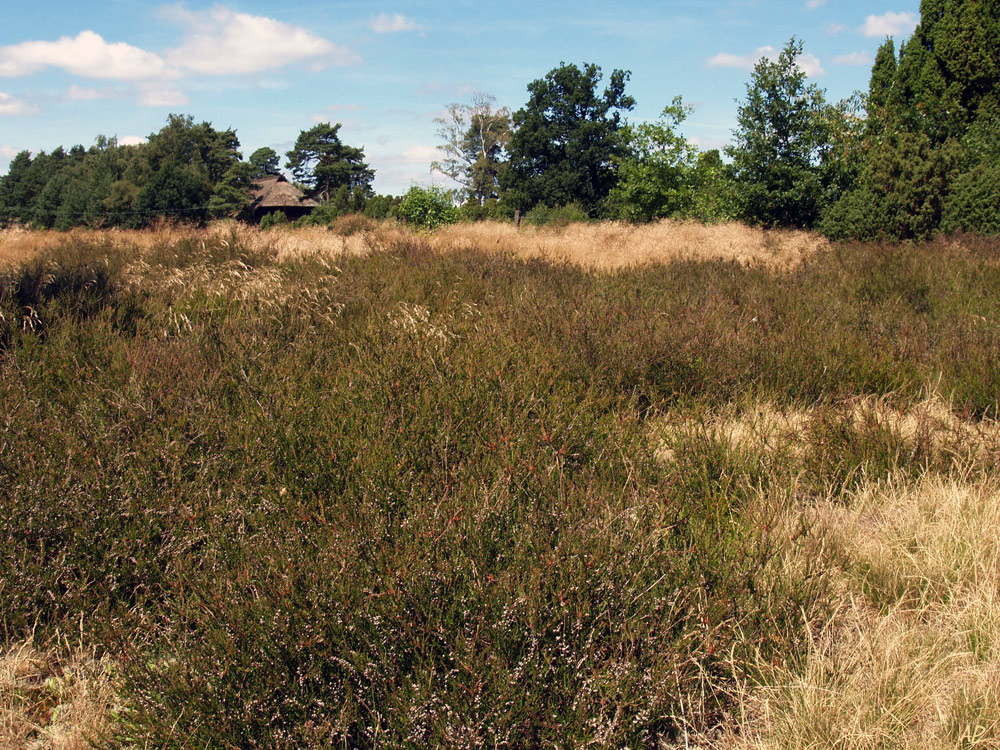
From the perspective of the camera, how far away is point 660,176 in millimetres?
30188

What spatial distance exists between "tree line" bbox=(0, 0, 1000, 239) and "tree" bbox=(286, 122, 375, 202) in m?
7.90

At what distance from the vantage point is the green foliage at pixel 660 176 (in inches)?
1182

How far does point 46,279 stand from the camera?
6.43 metres

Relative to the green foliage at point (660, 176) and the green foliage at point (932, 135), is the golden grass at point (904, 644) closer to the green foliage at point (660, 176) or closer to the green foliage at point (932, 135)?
the green foliage at point (932, 135)

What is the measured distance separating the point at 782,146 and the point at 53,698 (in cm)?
2400

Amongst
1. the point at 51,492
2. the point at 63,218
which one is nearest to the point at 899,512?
the point at 51,492

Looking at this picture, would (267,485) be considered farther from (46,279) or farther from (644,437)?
(46,279)

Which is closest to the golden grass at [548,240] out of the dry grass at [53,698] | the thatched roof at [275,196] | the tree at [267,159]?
the dry grass at [53,698]

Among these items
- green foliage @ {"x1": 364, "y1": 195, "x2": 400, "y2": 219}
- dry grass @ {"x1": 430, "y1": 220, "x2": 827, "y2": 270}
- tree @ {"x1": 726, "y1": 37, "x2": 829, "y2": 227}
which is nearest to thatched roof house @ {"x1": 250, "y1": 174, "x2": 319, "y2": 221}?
green foliage @ {"x1": 364, "y1": 195, "x2": 400, "y2": 219}

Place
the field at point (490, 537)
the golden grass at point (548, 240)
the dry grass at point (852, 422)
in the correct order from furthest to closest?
the golden grass at point (548, 240), the dry grass at point (852, 422), the field at point (490, 537)

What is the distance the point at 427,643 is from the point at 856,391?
430 cm

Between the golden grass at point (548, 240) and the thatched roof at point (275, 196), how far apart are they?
30346 millimetres

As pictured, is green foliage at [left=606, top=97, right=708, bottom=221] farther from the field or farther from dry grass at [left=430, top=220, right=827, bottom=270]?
the field

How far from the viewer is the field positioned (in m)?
1.87
